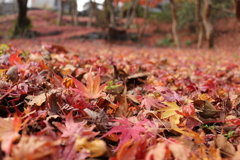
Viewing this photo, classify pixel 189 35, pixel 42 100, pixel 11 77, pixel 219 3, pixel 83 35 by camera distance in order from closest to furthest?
pixel 42 100, pixel 11 77, pixel 83 35, pixel 219 3, pixel 189 35

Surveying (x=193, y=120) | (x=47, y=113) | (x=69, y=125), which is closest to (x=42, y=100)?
(x=47, y=113)

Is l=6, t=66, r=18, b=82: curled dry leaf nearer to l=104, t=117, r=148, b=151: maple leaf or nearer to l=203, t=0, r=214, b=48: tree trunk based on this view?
l=104, t=117, r=148, b=151: maple leaf

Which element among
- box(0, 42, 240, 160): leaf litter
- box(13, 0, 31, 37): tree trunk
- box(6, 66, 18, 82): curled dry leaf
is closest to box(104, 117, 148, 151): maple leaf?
box(0, 42, 240, 160): leaf litter

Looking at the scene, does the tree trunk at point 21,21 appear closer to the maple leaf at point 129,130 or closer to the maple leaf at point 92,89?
the maple leaf at point 92,89

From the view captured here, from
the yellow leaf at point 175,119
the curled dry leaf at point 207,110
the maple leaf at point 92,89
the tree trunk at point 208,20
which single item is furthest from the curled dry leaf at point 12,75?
the tree trunk at point 208,20

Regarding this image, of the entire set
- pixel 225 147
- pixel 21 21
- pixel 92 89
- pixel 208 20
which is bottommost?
pixel 225 147

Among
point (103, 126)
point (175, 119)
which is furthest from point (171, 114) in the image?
point (103, 126)

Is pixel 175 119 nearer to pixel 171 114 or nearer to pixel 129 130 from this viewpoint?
pixel 171 114

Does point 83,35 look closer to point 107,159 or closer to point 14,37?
point 14,37

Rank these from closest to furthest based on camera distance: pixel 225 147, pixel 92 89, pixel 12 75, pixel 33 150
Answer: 1. pixel 33 150
2. pixel 225 147
3. pixel 92 89
4. pixel 12 75
